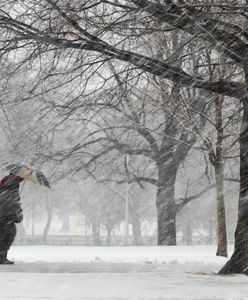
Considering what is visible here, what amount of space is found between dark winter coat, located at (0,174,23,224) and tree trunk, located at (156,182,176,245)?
506 inches

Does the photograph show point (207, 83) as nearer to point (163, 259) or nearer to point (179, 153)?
point (163, 259)

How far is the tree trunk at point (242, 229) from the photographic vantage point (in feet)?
34.2

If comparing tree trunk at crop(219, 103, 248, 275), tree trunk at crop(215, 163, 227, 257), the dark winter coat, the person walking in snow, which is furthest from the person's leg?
tree trunk at crop(215, 163, 227, 257)

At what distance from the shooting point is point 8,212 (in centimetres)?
1243

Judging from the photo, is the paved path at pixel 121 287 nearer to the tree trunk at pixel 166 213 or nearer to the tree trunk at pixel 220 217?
the tree trunk at pixel 220 217

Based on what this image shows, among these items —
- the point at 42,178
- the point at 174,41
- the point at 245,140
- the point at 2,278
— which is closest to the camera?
the point at 2,278

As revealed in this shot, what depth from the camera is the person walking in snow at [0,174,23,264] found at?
12.4m

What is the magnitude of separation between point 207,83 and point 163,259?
496 centimetres

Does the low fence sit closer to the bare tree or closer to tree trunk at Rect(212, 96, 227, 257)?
tree trunk at Rect(212, 96, 227, 257)

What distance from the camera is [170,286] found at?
8.18 m

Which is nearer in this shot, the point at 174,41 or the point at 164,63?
the point at 164,63

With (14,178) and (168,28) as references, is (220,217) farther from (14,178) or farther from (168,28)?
(168,28)

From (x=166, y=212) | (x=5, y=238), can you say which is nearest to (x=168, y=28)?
(x=5, y=238)

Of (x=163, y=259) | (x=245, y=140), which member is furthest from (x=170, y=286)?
(x=163, y=259)
